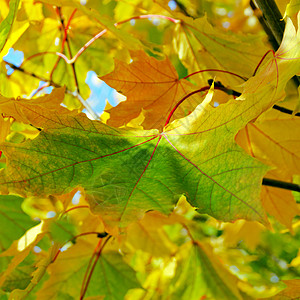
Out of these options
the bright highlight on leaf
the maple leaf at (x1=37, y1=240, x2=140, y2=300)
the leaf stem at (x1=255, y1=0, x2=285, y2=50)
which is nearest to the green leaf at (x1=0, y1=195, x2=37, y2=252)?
the bright highlight on leaf

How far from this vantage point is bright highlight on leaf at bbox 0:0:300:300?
447mm

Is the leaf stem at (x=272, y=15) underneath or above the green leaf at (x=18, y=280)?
above

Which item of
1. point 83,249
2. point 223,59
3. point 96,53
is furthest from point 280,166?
point 96,53

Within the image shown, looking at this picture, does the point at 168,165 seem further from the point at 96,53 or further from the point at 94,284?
the point at 96,53

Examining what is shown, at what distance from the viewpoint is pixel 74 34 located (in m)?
1.05

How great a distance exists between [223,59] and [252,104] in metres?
0.37

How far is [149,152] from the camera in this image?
513 millimetres

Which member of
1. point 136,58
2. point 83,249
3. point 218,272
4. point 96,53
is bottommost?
point 218,272

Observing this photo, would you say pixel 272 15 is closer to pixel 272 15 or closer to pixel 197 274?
pixel 272 15

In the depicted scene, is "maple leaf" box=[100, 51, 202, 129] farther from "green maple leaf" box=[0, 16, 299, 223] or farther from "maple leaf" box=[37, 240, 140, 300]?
"maple leaf" box=[37, 240, 140, 300]

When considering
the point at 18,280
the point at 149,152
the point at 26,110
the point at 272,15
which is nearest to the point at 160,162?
the point at 149,152

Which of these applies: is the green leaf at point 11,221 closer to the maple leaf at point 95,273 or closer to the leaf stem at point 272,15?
the maple leaf at point 95,273

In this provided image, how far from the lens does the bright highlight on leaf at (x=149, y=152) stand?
0.45 m

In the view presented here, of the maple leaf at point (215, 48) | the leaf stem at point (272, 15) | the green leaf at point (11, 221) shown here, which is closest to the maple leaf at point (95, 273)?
the green leaf at point (11, 221)
